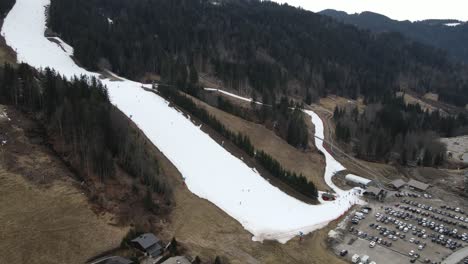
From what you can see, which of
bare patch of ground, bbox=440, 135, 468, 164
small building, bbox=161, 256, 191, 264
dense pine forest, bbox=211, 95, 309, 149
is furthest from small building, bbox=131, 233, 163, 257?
bare patch of ground, bbox=440, 135, 468, 164

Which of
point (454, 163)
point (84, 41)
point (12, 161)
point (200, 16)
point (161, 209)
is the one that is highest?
point (200, 16)

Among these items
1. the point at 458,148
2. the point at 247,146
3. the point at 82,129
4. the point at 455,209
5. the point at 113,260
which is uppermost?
the point at 82,129

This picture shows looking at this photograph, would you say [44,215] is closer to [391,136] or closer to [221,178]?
[221,178]

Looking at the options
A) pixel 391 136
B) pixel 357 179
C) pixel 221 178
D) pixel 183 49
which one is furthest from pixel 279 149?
pixel 183 49

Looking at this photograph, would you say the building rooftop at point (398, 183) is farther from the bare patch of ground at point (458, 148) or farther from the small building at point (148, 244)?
the small building at point (148, 244)

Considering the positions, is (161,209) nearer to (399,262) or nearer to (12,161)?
(12,161)

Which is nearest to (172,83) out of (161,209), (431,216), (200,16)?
(161,209)
